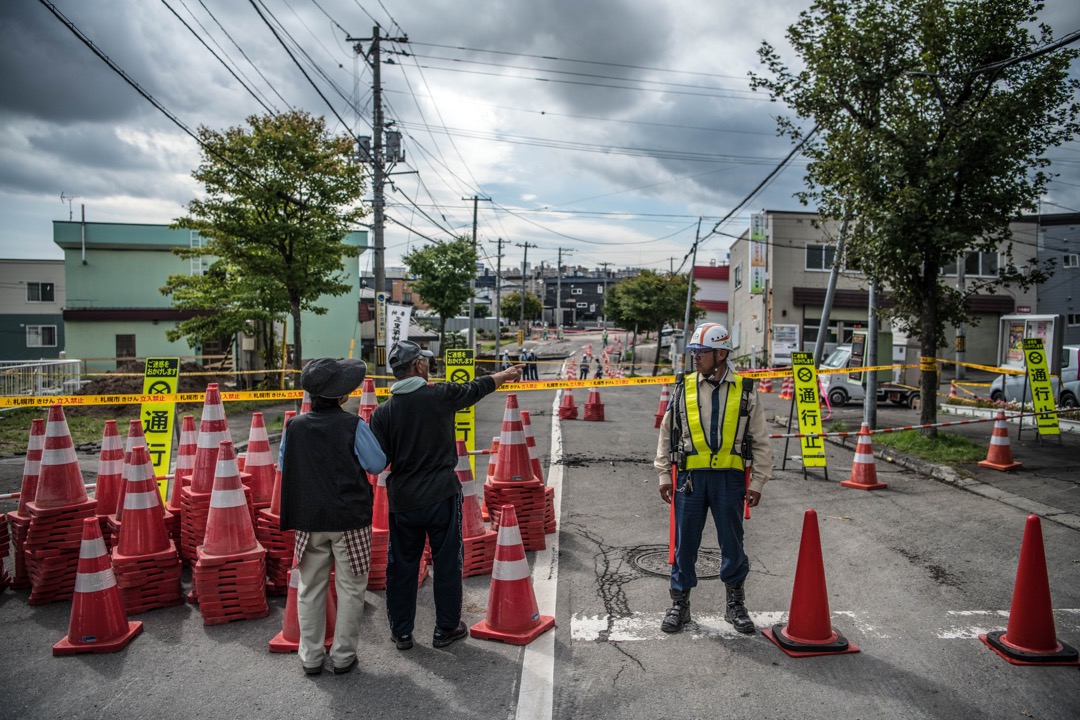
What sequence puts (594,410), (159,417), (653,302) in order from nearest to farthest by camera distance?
(159,417), (594,410), (653,302)

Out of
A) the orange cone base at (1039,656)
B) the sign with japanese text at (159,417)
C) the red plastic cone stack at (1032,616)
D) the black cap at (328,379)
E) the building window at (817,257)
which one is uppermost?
the building window at (817,257)

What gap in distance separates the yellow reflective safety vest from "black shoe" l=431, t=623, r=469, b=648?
179cm

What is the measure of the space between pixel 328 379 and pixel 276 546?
2.00m

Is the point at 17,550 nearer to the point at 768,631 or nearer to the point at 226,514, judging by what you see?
the point at 226,514

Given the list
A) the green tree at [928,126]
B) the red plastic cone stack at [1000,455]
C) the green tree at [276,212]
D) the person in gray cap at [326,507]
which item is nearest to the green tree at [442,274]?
the green tree at [276,212]

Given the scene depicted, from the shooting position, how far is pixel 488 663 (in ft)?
14.4

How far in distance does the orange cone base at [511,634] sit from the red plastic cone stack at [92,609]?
7.20 feet

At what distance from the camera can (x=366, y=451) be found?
437 cm

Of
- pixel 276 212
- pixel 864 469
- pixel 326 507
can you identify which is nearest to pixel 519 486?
pixel 326 507

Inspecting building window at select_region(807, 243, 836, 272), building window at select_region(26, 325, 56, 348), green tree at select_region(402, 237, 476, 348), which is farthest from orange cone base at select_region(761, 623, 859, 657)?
building window at select_region(26, 325, 56, 348)

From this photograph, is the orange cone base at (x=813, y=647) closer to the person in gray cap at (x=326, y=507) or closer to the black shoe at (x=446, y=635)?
the black shoe at (x=446, y=635)

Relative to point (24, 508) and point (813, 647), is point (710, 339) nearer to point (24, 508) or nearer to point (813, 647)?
point (813, 647)

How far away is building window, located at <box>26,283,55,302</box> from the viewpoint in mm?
45156

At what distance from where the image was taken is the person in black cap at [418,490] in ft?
15.0
